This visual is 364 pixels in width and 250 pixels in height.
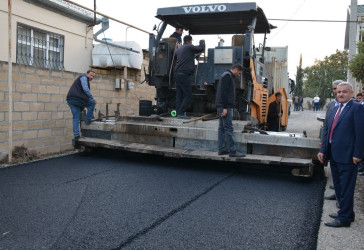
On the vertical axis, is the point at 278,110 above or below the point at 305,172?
above

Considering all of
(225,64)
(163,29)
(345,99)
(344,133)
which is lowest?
(344,133)

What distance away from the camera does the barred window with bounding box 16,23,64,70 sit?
1041cm

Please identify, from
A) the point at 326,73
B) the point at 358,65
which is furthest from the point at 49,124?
the point at 326,73

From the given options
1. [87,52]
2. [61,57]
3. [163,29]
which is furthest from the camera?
[87,52]

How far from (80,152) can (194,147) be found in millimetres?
2966

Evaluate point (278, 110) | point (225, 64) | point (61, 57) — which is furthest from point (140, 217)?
point (61, 57)

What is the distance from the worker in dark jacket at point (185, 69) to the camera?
22.0 ft

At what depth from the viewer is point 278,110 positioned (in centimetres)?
868

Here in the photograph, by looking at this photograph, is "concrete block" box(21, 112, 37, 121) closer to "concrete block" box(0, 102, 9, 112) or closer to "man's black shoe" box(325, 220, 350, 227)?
"concrete block" box(0, 102, 9, 112)

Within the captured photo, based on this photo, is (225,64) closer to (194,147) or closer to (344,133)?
(194,147)

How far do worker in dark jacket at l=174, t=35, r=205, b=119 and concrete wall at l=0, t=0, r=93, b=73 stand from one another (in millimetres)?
5485

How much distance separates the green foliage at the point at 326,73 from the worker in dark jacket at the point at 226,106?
1737 inches

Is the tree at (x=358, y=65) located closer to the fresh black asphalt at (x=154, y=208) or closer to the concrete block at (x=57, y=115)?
the fresh black asphalt at (x=154, y=208)

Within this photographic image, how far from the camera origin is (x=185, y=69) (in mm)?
6699
